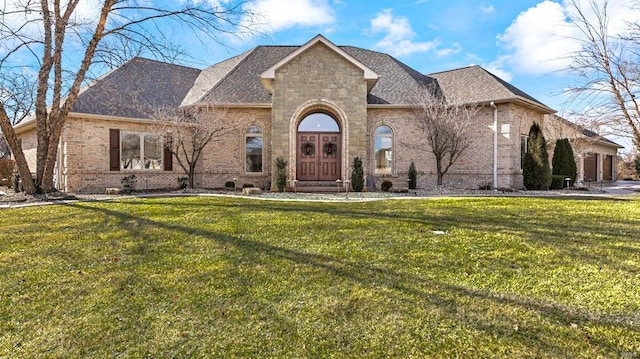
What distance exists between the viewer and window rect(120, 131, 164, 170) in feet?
51.9

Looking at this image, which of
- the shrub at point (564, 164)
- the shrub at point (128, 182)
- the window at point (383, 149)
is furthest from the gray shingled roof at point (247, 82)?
the shrub at point (564, 164)

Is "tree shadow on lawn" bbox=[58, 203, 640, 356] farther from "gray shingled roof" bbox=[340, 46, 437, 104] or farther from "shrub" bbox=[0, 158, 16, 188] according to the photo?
"shrub" bbox=[0, 158, 16, 188]

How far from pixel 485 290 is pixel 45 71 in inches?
598

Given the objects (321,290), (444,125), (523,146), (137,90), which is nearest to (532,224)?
(321,290)

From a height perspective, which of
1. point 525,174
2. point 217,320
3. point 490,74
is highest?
point 490,74

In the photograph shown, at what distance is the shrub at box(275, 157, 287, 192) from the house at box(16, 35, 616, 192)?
0.36 metres

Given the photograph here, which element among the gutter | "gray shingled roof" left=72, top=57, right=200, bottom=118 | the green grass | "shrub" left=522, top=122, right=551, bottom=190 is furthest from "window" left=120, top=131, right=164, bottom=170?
"shrub" left=522, top=122, right=551, bottom=190

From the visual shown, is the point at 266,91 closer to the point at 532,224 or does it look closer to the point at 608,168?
the point at 532,224

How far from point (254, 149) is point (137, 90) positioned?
667cm

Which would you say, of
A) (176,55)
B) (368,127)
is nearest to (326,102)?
(368,127)

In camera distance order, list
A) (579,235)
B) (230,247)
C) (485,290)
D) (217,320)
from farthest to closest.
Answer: (579,235) < (230,247) < (485,290) < (217,320)

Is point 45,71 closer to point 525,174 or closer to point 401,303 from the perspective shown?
point 401,303

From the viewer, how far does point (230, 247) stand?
524 centimetres

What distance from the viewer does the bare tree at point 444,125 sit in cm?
1545
